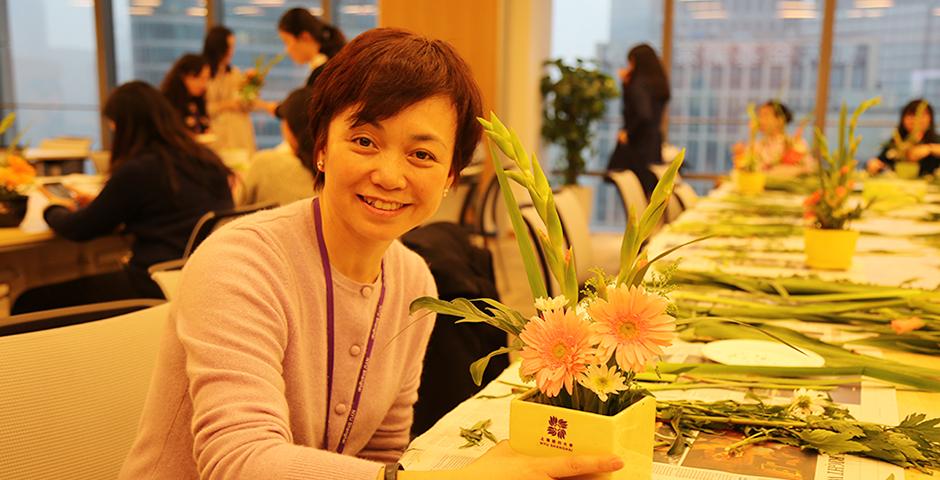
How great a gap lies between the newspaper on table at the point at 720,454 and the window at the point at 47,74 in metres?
9.58

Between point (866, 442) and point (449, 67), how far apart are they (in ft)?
2.65

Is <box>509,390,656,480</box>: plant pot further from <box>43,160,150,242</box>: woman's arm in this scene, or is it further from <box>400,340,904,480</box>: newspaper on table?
<box>43,160,150,242</box>: woman's arm

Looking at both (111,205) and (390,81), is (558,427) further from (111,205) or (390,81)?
(111,205)

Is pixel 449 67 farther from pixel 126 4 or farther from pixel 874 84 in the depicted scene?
pixel 126 4

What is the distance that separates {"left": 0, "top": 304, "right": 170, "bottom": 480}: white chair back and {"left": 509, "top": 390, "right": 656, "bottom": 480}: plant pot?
2.34 feet

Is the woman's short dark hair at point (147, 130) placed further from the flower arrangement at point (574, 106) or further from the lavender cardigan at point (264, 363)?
the flower arrangement at point (574, 106)

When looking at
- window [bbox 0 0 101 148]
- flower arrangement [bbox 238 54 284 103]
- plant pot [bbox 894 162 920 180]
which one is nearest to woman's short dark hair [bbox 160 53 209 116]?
flower arrangement [bbox 238 54 284 103]

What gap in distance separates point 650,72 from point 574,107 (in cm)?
108

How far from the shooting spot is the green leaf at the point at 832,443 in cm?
121

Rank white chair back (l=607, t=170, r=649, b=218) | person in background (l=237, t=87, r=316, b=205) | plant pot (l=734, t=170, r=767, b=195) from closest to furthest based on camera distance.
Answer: person in background (l=237, t=87, r=316, b=205), white chair back (l=607, t=170, r=649, b=218), plant pot (l=734, t=170, r=767, b=195)

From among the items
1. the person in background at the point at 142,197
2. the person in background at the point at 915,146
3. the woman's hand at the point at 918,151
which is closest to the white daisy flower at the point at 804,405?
the person in background at the point at 142,197

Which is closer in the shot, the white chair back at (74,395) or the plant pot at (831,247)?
the white chair back at (74,395)

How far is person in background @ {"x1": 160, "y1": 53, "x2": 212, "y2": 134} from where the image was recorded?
6012 mm

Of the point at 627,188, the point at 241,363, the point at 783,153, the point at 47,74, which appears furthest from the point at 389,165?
the point at 47,74
